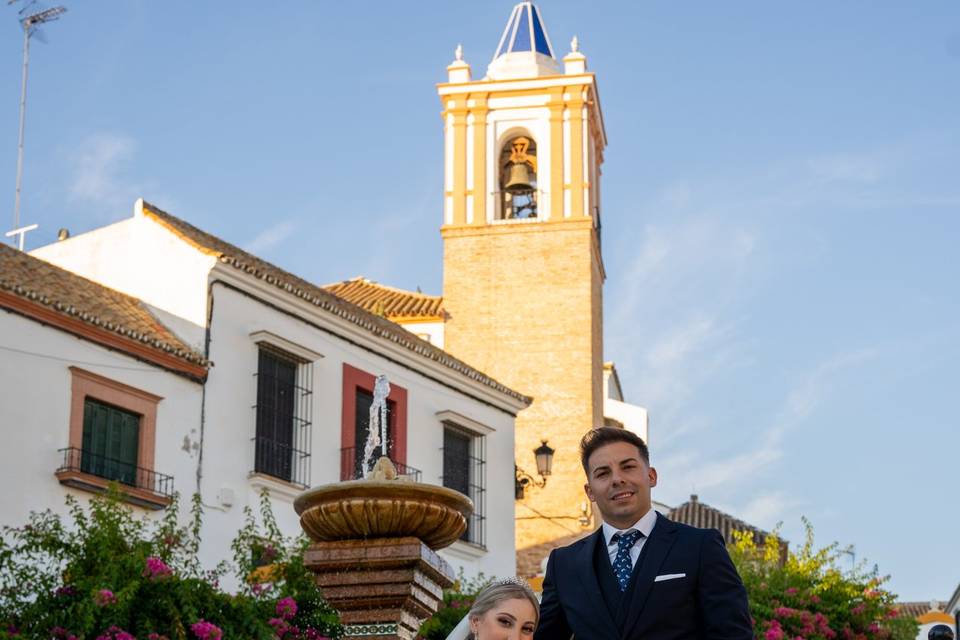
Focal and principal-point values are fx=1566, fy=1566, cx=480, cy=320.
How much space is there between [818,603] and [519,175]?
12.9m

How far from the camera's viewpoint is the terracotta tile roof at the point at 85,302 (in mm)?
15977

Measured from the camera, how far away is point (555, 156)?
2870cm

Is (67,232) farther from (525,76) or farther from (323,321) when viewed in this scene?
(525,76)

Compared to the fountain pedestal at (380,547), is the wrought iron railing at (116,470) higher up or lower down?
higher up

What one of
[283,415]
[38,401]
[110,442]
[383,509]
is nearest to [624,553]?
[383,509]

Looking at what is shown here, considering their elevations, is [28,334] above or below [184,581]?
above

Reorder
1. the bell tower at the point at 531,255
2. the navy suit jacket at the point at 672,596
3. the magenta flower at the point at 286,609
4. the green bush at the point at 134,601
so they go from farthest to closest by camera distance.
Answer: the bell tower at the point at 531,255, the magenta flower at the point at 286,609, the green bush at the point at 134,601, the navy suit jacket at the point at 672,596

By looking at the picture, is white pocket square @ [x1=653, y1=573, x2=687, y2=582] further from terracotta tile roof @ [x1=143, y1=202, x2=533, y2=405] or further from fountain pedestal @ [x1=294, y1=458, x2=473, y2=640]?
terracotta tile roof @ [x1=143, y1=202, x2=533, y2=405]

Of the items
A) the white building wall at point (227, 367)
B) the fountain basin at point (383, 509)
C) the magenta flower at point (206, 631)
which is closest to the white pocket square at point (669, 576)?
the fountain basin at point (383, 509)

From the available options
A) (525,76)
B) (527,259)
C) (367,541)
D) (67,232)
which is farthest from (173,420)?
(525,76)

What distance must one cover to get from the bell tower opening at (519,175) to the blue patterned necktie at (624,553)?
25380 millimetres

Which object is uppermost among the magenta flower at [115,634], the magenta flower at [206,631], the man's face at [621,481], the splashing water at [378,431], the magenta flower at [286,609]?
the splashing water at [378,431]

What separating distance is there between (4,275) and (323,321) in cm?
466

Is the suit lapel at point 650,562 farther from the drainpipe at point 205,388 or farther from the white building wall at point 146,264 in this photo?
the white building wall at point 146,264
